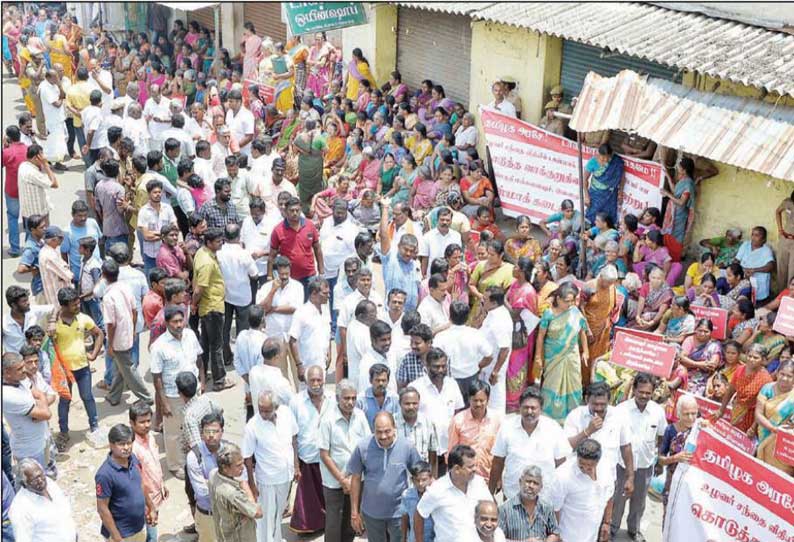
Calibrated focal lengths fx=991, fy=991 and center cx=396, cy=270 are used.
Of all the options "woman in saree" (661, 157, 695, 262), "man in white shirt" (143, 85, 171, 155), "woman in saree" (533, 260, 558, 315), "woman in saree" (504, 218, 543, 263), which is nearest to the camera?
"woman in saree" (533, 260, 558, 315)

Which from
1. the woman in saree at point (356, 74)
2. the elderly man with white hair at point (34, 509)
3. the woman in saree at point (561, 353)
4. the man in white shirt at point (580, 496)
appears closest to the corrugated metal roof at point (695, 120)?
the woman in saree at point (561, 353)

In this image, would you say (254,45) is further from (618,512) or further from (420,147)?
(618,512)

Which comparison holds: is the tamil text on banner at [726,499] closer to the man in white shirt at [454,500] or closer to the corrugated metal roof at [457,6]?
the man in white shirt at [454,500]

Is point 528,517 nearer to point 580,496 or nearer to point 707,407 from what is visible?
point 580,496

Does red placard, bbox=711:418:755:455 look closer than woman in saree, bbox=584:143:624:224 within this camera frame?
Yes

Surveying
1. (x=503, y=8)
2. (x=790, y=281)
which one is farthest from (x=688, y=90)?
(x=503, y=8)

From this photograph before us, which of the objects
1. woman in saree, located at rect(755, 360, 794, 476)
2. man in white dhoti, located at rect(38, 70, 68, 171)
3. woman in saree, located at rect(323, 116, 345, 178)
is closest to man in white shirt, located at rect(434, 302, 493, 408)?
woman in saree, located at rect(755, 360, 794, 476)

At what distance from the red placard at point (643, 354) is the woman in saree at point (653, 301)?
1.12m

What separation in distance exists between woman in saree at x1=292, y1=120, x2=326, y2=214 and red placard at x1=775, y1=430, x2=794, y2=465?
277 inches

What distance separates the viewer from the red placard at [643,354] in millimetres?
7781

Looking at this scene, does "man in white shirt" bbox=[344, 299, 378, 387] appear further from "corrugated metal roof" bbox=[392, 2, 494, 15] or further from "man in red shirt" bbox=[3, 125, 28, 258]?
"corrugated metal roof" bbox=[392, 2, 494, 15]

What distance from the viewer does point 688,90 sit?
9.73m

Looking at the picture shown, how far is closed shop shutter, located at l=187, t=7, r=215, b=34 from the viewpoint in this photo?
2233cm

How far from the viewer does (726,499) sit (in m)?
6.01
